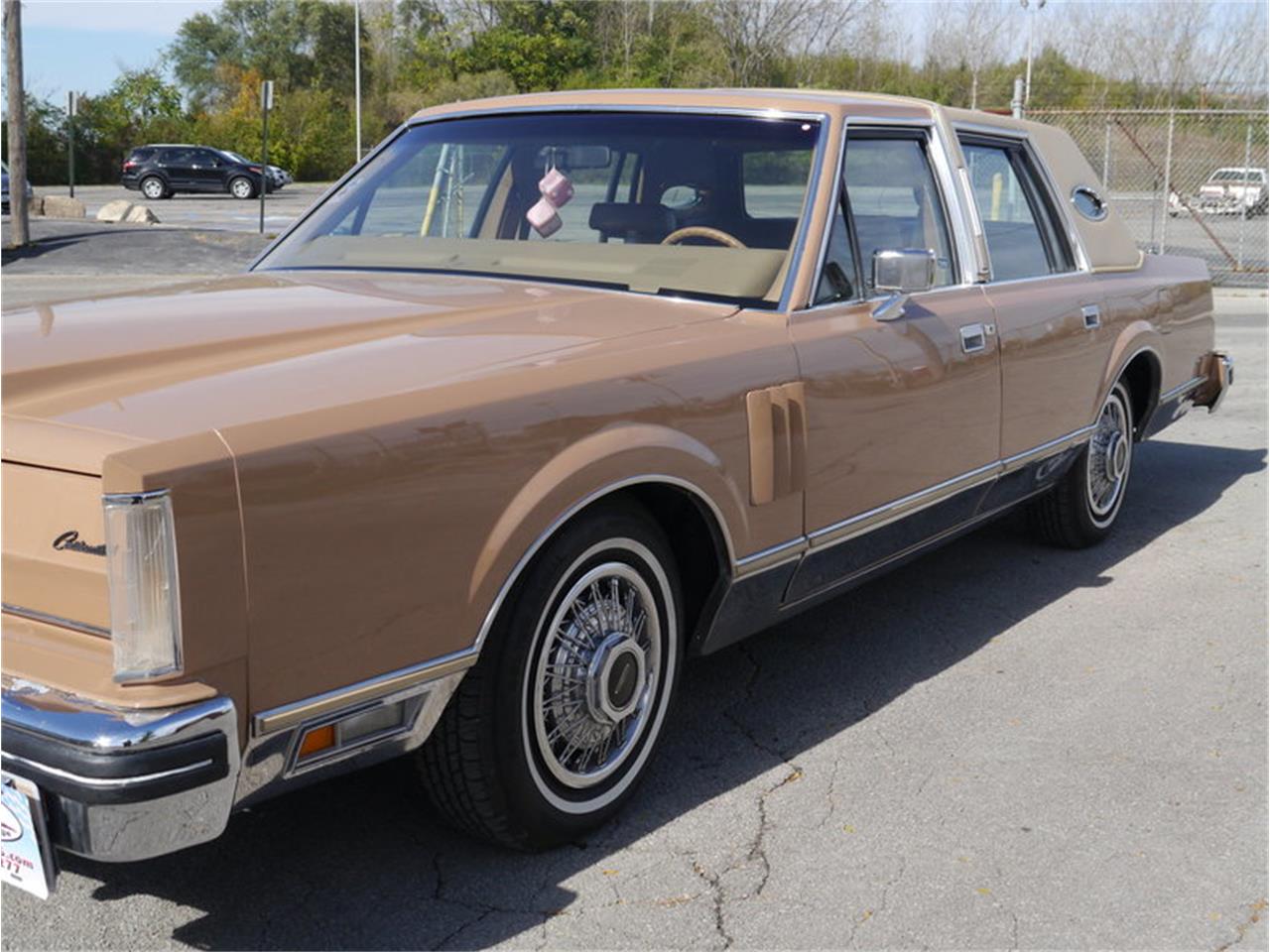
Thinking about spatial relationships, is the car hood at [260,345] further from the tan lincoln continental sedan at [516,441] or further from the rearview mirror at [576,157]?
the rearview mirror at [576,157]

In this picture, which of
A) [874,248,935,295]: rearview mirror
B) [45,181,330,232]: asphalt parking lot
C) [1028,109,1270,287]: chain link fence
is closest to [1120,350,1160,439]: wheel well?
[874,248,935,295]: rearview mirror

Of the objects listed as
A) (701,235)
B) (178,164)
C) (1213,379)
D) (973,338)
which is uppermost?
(178,164)

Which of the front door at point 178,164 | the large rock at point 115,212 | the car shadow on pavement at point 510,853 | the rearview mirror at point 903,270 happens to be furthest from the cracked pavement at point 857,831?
the front door at point 178,164

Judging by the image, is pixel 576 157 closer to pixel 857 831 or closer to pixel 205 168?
pixel 857 831

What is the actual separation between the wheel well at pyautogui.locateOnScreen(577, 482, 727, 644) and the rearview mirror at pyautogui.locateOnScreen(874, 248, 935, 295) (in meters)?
0.98

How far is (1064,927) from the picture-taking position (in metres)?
3.12

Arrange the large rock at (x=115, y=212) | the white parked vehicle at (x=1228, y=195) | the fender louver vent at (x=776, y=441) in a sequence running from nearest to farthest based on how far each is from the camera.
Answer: the fender louver vent at (x=776, y=441)
the white parked vehicle at (x=1228, y=195)
the large rock at (x=115, y=212)

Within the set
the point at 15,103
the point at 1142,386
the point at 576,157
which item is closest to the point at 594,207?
the point at 576,157

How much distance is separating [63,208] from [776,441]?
95.7ft

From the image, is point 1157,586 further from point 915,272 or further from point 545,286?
point 545,286

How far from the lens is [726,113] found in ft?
14.4

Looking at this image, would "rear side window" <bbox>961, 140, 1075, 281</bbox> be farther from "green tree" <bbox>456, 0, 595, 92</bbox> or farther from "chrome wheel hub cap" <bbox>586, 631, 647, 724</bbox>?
"green tree" <bbox>456, 0, 595, 92</bbox>

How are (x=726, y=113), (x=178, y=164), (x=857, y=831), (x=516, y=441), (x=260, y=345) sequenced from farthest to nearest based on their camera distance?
(x=178, y=164) < (x=726, y=113) < (x=857, y=831) < (x=260, y=345) < (x=516, y=441)

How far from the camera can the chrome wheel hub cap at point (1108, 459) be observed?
19.9 ft
